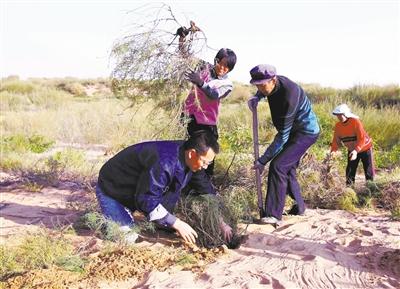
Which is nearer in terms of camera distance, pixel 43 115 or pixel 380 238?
pixel 380 238

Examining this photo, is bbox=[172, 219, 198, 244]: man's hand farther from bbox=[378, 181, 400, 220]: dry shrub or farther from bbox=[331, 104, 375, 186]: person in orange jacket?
bbox=[331, 104, 375, 186]: person in orange jacket

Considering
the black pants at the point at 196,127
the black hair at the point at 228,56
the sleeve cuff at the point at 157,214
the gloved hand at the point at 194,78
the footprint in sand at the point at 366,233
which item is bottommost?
the footprint in sand at the point at 366,233

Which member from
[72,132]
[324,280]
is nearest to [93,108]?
[72,132]

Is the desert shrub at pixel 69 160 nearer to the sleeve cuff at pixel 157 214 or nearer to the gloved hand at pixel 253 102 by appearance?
the gloved hand at pixel 253 102

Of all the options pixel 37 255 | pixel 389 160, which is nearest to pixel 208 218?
pixel 37 255

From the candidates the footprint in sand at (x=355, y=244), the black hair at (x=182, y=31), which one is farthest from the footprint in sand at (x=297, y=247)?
the black hair at (x=182, y=31)

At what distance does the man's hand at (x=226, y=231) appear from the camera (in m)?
4.56

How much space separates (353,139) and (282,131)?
2430mm

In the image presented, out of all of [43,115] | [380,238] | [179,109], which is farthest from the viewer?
[43,115]

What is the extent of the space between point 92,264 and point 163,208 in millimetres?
720

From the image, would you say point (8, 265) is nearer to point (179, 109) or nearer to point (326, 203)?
point (179, 109)

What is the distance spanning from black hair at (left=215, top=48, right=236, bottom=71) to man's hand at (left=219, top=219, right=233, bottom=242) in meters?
1.62

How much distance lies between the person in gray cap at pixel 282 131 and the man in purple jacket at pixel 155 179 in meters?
0.71

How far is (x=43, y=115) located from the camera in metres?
14.4
